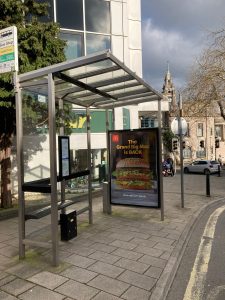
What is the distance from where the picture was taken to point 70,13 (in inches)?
534

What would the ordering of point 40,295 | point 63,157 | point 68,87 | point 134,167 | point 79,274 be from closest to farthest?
point 40,295 < point 79,274 < point 63,157 < point 68,87 < point 134,167

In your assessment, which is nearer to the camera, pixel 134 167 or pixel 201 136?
pixel 134 167

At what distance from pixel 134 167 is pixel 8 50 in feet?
13.8

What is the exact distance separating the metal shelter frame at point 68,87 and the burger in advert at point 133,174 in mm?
507

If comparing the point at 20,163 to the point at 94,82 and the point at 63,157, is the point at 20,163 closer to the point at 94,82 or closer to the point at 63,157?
the point at 63,157

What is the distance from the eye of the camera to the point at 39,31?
802cm

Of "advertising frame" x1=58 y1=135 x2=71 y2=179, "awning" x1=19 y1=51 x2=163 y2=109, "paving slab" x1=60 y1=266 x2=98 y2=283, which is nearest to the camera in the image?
"paving slab" x1=60 y1=266 x2=98 y2=283

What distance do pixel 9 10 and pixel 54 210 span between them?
17.9ft

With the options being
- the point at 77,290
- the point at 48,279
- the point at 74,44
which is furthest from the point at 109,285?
the point at 74,44

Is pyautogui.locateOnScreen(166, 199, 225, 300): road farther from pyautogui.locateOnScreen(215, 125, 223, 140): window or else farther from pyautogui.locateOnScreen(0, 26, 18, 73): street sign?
pyautogui.locateOnScreen(215, 125, 223, 140): window

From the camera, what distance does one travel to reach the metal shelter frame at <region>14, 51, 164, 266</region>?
481 centimetres

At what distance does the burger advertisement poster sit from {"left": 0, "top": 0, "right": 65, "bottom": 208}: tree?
101 inches

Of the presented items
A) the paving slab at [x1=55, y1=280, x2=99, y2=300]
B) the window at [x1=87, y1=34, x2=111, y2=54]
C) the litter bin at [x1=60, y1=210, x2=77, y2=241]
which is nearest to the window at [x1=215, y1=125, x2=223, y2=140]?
the window at [x1=87, y1=34, x2=111, y2=54]

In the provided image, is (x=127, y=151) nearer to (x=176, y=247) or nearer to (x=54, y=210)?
(x=176, y=247)
